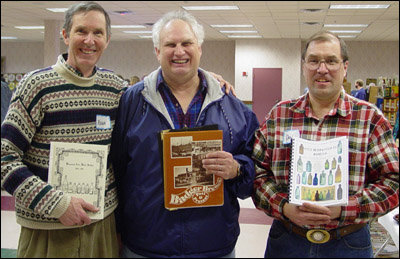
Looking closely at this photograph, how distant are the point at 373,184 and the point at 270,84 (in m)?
15.4

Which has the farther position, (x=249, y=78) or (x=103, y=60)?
(x=103, y=60)

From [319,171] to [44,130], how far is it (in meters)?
1.19

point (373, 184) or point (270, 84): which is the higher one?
point (270, 84)

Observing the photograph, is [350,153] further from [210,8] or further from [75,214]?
[210,8]

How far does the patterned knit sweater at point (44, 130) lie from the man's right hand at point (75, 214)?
0.02 m

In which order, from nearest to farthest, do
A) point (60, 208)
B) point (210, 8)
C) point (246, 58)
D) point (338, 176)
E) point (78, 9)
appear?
point (60, 208)
point (338, 176)
point (78, 9)
point (210, 8)
point (246, 58)

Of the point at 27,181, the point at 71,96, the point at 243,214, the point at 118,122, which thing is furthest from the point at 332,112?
the point at 243,214

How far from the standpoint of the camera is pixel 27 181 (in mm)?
1568

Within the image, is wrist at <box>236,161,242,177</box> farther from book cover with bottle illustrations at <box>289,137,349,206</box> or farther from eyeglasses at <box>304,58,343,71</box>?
eyeglasses at <box>304,58,343,71</box>

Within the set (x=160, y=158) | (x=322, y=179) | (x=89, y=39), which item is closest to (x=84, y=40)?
(x=89, y=39)

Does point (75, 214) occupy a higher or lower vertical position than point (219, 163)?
lower

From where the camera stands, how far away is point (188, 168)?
5.65 ft

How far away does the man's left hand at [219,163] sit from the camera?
5.62ft

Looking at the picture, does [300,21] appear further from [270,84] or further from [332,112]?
[332,112]
